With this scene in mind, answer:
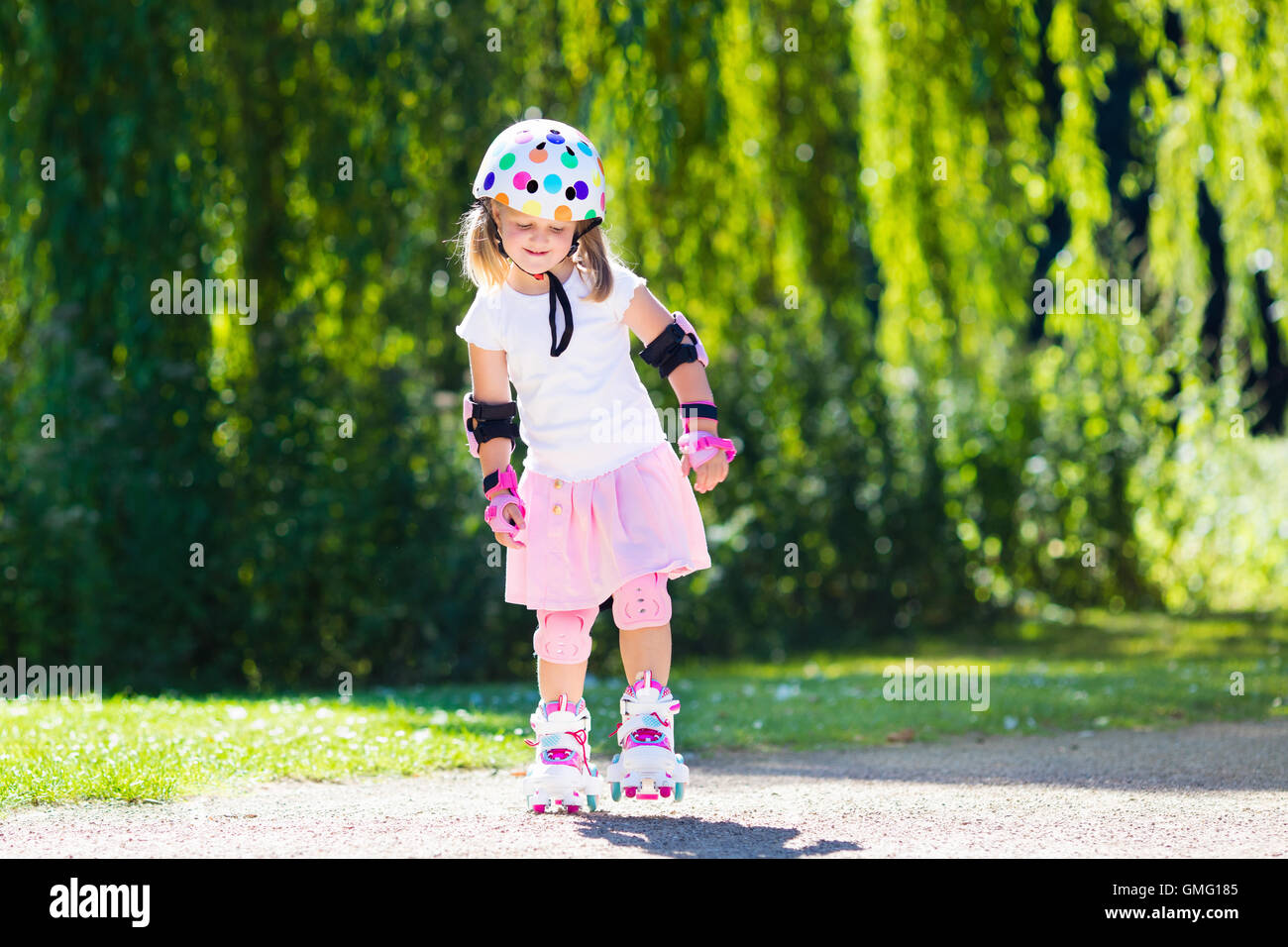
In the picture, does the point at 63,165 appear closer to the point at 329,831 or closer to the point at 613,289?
the point at 613,289

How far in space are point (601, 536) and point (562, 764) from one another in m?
0.64

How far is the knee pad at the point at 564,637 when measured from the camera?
13.6 ft

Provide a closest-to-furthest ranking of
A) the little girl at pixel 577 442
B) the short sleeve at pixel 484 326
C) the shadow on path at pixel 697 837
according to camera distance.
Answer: the shadow on path at pixel 697 837
the little girl at pixel 577 442
the short sleeve at pixel 484 326

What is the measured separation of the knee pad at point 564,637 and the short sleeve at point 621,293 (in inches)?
33.7

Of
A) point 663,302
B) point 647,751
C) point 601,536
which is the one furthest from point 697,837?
point 663,302

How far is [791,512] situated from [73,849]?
6151 millimetres

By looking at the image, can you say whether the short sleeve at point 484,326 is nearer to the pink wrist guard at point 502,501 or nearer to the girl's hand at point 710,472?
the pink wrist guard at point 502,501

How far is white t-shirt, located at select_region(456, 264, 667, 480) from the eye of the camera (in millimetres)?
A: 4168

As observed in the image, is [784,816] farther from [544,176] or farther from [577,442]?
[544,176]

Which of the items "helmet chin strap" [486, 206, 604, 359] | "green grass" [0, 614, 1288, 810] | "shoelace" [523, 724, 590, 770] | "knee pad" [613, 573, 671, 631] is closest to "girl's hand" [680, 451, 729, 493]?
"knee pad" [613, 573, 671, 631]

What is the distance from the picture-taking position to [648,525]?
4.12m

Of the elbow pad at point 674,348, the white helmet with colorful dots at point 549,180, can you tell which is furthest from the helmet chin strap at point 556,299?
Answer: the elbow pad at point 674,348

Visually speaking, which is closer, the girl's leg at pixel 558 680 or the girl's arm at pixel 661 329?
the girl's leg at pixel 558 680

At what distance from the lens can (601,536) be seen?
414 centimetres
